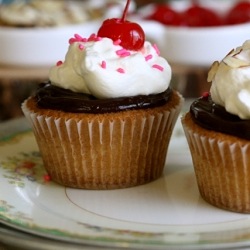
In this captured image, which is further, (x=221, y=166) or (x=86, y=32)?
(x=86, y=32)

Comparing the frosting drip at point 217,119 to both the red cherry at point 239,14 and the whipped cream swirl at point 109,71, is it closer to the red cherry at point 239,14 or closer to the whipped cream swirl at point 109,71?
the whipped cream swirl at point 109,71

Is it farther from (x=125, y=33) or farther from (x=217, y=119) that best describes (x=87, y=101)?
(x=217, y=119)

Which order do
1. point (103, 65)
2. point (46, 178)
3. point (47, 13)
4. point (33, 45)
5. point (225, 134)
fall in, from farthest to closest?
1. point (47, 13)
2. point (33, 45)
3. point (46, 178)
4. point (103, 65)
5. point (225, 134)

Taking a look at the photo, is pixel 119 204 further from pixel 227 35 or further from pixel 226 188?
pixel 227 35

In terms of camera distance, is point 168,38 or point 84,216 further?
point 168,38

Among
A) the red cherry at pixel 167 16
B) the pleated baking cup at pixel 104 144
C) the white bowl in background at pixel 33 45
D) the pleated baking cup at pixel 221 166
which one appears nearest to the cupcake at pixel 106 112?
the pleated baking cup at pixel 104 144

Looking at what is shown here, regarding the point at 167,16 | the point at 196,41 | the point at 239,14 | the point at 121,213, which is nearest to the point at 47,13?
the point at 167,16

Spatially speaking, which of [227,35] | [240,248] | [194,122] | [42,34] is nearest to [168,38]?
[227,35]
